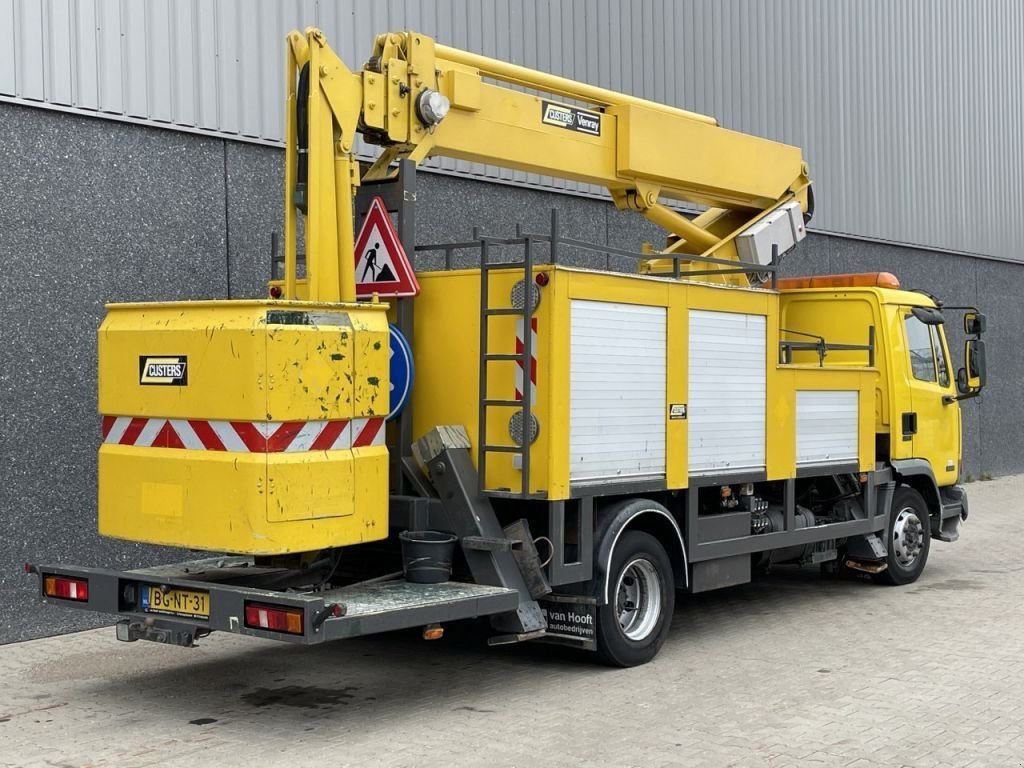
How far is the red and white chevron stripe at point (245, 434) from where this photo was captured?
6316mm

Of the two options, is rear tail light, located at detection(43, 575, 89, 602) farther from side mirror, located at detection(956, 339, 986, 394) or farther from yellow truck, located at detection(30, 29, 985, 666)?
side mirror, located at detection(956, 339, 986, 394)

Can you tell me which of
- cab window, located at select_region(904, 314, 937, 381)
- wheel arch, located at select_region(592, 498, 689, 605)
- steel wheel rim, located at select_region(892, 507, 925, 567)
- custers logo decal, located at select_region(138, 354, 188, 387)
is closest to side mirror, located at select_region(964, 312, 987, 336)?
cab window, located at select_region(904, 314, 937, 381)

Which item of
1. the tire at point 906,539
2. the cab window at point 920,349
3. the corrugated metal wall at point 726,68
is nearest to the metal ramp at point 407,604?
the corrugated metal wall at point 726,68

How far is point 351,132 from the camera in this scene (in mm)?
7488

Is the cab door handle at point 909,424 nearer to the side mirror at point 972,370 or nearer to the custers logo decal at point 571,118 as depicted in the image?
the side mirror at point 972,370

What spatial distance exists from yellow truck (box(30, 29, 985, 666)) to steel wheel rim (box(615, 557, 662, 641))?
2 centimetres

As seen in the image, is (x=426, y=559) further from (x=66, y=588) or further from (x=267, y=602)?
(x=66, y=588)

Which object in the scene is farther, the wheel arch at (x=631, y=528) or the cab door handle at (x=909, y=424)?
the cab door handle at (x=909, y=424)

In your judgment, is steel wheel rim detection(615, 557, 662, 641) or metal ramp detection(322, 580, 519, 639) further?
steel wheel rim detection(615, 557, 662, 641)

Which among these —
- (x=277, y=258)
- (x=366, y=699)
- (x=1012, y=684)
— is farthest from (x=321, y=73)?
(x=1012, y=684)

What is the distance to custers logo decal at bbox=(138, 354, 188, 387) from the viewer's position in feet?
21.7

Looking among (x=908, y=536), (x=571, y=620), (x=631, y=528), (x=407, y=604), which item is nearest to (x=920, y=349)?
(x=908, y=536)

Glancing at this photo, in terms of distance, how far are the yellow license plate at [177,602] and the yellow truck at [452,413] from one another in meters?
0.01

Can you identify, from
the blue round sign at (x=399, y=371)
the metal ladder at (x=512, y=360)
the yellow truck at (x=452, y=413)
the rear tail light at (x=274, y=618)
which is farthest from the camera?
the blue round sign at (x=399, y=371)
